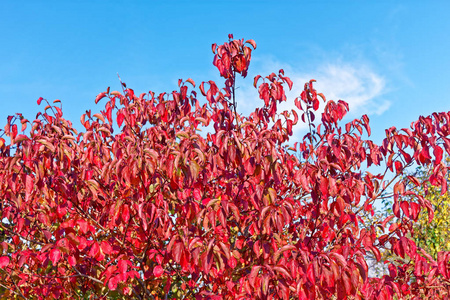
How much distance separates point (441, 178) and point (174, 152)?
2327mm

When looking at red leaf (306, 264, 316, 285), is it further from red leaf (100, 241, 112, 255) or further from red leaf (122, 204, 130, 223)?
red leaf (100, 241, 112, 255)

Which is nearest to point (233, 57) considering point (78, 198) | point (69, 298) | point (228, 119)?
point (228, 119)

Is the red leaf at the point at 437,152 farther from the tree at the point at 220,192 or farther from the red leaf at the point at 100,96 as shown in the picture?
the red leaf at the point at 100,96

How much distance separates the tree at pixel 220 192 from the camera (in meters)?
3.19

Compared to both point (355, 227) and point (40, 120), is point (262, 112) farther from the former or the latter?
point (40, 120)

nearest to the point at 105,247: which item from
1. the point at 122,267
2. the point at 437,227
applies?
the point at 122,267

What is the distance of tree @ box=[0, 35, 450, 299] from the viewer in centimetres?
319

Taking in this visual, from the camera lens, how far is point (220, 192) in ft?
13.7

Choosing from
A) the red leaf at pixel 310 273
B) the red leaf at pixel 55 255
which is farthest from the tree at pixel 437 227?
the red leaf at pixel 55 255

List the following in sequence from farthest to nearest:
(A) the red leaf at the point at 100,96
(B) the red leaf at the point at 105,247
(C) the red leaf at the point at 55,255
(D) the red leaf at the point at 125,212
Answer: (A) the red leaf at the point at 100,96 < (B) the red leaf at the point at 105,247 < (D) the red leaf at the point at 125,212 < (C) the red leaf at the point at 55,255

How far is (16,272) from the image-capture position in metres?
4.64

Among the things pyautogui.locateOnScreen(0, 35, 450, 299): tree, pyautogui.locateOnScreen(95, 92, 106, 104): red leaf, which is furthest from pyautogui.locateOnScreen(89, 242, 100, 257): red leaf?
pyautogui.locateOnScreen(95, 92, 106, 104): red leaf

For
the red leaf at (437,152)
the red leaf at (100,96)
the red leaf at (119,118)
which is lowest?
the red leaf at (437,152)

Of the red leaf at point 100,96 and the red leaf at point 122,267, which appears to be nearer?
the red leaf at point 122,267
